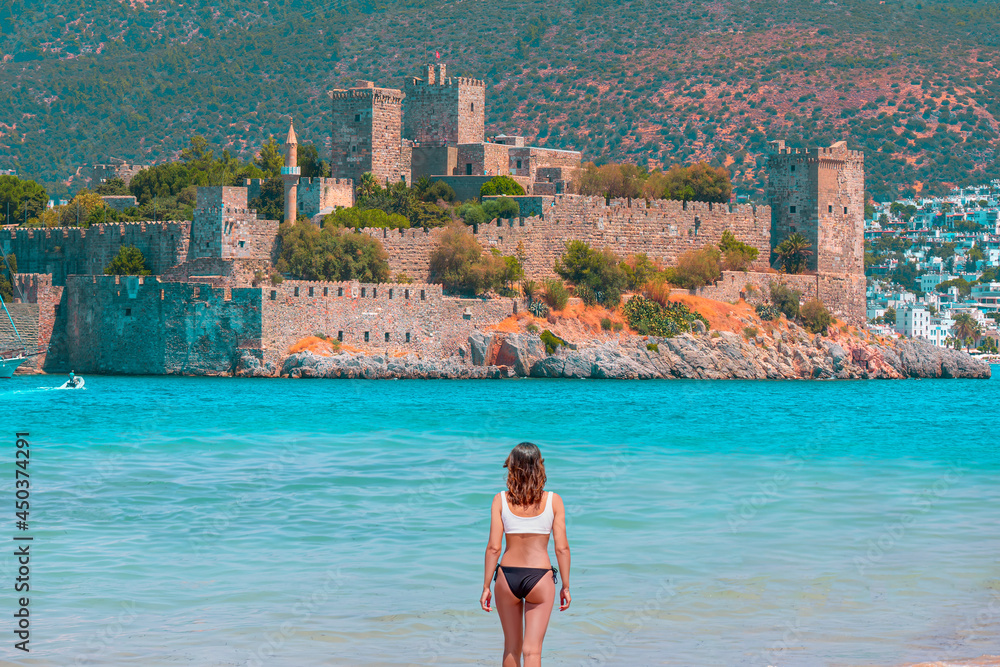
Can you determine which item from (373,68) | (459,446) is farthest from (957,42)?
(459,446)

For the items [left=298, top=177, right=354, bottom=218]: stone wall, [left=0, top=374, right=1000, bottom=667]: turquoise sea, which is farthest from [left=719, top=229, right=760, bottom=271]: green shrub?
[left=0, top=374, right=1000, bottom=667]: turquoise sea

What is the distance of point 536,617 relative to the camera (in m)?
8.14

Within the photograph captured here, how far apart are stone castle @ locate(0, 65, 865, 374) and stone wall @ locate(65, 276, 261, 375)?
35 millimetres

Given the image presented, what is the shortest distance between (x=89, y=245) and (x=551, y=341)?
13.2 meters

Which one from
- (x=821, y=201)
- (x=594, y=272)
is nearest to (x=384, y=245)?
(x=594, y=272)

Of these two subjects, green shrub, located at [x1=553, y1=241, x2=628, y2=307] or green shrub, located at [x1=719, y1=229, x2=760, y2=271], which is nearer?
green shrub, located at [x1=553, y1=241, x2=628, y2=307]

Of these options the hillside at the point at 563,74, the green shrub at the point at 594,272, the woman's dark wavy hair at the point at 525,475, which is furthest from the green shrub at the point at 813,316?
the woman's dark wavy hair at the point at 525,475

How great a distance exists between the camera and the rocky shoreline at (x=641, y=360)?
124 feet

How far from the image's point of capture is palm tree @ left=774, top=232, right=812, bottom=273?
48.2 metres

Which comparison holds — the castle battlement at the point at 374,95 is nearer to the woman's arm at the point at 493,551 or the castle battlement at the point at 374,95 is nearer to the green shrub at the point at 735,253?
the green shrub at the point at 735,253

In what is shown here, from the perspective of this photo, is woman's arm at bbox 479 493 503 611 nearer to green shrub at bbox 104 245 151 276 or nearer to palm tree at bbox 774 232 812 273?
green shrub at bbox 104 245 151 276

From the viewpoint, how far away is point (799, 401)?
35.7m

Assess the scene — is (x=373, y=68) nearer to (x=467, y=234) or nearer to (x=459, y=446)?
(x=467, y=234)

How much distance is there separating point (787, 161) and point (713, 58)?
1906 inches
